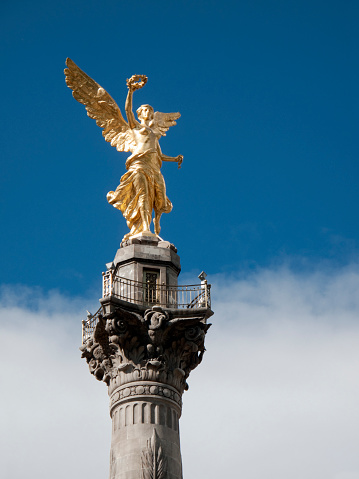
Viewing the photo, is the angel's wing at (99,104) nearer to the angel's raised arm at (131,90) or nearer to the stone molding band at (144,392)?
the angel's raised arm at (131,90)

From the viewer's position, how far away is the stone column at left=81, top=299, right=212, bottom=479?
118 feet

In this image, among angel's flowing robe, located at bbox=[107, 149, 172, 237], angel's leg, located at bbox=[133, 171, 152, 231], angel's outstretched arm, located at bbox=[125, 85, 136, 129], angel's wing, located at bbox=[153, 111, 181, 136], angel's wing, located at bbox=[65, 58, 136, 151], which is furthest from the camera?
angel's wing, located at bbox=[153, 111, 181, 136]

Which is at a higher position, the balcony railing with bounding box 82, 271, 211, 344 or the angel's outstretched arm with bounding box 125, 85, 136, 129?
the angel's outstretched arm with bounding box 125, 85, 136, 129

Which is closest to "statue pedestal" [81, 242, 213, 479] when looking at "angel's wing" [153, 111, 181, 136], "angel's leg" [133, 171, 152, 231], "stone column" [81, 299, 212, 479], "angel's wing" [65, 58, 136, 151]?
"stone column" [81, 299, 212, 479]

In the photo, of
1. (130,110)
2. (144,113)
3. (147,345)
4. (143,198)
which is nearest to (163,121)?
(144,113)

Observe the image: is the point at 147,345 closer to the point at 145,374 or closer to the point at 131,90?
the point at 145,374

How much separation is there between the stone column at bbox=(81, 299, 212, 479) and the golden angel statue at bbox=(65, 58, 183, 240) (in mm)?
4966

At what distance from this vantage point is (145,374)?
37.2 metres

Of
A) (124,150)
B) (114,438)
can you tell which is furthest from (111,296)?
(124,150)

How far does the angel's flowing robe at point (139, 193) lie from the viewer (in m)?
41.8

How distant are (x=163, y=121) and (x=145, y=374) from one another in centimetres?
1185

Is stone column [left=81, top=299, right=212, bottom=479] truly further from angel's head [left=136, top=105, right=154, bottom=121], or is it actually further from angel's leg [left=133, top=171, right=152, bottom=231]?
angel's head [left=136, top=105, right=154, bottom=121]

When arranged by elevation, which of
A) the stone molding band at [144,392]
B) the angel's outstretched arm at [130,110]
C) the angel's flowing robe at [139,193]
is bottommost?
the stone molding band at [144,392]

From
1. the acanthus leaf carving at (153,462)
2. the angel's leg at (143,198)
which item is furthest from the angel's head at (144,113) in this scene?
the acanthus leaf carving at (153,462)
